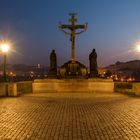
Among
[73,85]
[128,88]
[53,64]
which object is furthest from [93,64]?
[128,88]

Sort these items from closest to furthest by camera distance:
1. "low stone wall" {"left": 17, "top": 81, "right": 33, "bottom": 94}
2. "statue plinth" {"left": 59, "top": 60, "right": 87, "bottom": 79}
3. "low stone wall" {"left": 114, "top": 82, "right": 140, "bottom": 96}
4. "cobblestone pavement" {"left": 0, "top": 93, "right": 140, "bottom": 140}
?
"cobblestone pavement" {"left": 0, "top": 93, "right": 140, "bottom": 140}, "low stone wall" {"left": 114, "top": 82, "right": 140, "bottom": 96}, "low stone wall" {"left": 17, "top": 81, "right": 33, "bottom": 94}, "statue plinth" {"left": 59, "top": 60, "right": 87, "bottom": 79}

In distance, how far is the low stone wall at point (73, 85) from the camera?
2253 cm

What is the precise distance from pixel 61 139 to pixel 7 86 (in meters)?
12.2

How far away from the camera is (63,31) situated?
26844 mm

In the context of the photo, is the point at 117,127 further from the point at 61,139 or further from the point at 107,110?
the point at 107,110

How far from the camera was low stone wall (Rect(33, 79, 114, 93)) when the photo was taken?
22531mm

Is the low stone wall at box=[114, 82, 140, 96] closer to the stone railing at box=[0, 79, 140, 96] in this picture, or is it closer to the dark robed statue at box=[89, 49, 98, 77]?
the stone railing at box=[0, 79, 140, 96]

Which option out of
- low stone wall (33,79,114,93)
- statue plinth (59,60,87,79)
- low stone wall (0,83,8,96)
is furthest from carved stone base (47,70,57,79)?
low stone wall (0,83,8,96)

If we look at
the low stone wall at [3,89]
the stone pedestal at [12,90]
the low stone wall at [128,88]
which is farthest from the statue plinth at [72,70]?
the low stone wall at [3,89]

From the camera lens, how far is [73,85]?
22688mm

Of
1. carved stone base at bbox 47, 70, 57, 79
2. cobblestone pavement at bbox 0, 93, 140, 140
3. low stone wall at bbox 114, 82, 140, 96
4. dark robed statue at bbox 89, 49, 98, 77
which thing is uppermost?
dark robed statue at bbox 89, 49, 98, 77

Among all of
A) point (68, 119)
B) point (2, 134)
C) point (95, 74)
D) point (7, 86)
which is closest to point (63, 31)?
point (95, 74)

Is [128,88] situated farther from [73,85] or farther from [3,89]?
[3,89]

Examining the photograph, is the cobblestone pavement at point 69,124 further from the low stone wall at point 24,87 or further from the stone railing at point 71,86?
the stone railing at point 71,86
